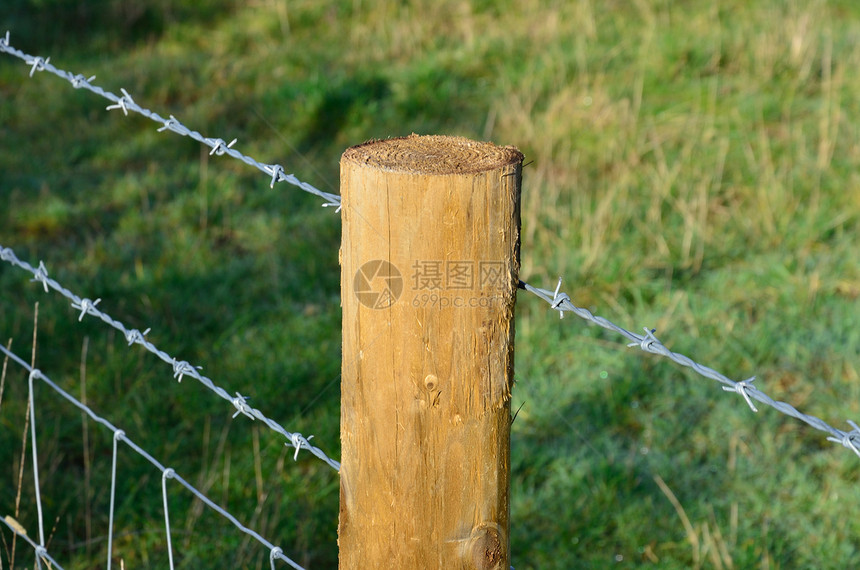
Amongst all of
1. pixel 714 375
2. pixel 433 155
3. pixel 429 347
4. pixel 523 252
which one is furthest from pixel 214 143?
pixel 523 252

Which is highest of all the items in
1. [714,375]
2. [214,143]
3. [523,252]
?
[214,143]

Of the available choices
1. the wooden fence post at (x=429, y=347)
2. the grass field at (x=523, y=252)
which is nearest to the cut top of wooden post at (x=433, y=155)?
the wooden fence post at (x=429, y=347)

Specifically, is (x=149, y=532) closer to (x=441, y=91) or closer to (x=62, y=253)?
(x=62, y=253)

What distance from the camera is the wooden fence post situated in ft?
3.70

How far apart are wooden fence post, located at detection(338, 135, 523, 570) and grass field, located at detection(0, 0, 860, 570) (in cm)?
123

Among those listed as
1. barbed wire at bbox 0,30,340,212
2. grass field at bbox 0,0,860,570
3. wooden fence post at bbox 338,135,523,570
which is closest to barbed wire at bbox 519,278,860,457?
wooden fence post at bbox 338,135,523,570

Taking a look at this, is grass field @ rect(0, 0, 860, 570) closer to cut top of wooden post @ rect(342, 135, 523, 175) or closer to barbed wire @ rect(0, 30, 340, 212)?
barbed wire @ rect(0, 30, 340, 212)

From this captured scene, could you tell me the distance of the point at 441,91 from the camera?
520 centimetres

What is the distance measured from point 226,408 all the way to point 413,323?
1981mm

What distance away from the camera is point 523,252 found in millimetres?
3820

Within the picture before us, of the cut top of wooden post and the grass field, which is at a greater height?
the cut top of wooden post

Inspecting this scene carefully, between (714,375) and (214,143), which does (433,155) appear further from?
(214,143)

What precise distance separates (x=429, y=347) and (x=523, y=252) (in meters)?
2.70

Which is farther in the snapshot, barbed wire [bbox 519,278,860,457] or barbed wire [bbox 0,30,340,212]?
barbed wire [bbox 0,30,340,212]
